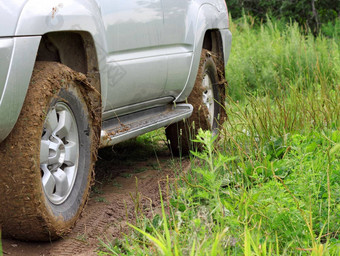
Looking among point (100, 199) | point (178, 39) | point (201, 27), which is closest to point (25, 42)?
point (100, 199)

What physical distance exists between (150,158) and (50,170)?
7.14ft

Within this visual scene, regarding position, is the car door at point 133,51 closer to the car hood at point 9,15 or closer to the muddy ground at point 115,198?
the muddy ground at point 115,198

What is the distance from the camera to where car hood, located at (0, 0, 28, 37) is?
8.95 ft

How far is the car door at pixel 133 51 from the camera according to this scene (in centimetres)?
372

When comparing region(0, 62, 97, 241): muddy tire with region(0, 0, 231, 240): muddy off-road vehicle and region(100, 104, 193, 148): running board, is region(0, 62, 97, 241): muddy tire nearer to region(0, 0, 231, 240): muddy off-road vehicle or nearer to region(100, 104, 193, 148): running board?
region(0, 0, 231, 240): muddy off-road vehicle

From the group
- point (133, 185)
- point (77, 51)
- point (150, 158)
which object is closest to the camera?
point (77, 51)

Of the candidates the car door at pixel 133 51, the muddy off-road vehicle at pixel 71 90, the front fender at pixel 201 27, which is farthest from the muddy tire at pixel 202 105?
the car door at pixel 133 51

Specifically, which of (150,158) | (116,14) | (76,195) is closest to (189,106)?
(150,158)

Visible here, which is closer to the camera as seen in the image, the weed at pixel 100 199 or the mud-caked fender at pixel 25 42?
the mud-caked fender at pixel 25 42

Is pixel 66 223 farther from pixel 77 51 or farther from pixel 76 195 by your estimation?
pixel 77 51

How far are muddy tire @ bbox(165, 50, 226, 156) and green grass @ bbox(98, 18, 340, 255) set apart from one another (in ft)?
2.51

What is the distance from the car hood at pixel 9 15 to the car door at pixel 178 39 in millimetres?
1796

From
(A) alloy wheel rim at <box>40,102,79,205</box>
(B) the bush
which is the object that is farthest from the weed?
(B) the bush

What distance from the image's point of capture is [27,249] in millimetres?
3115
